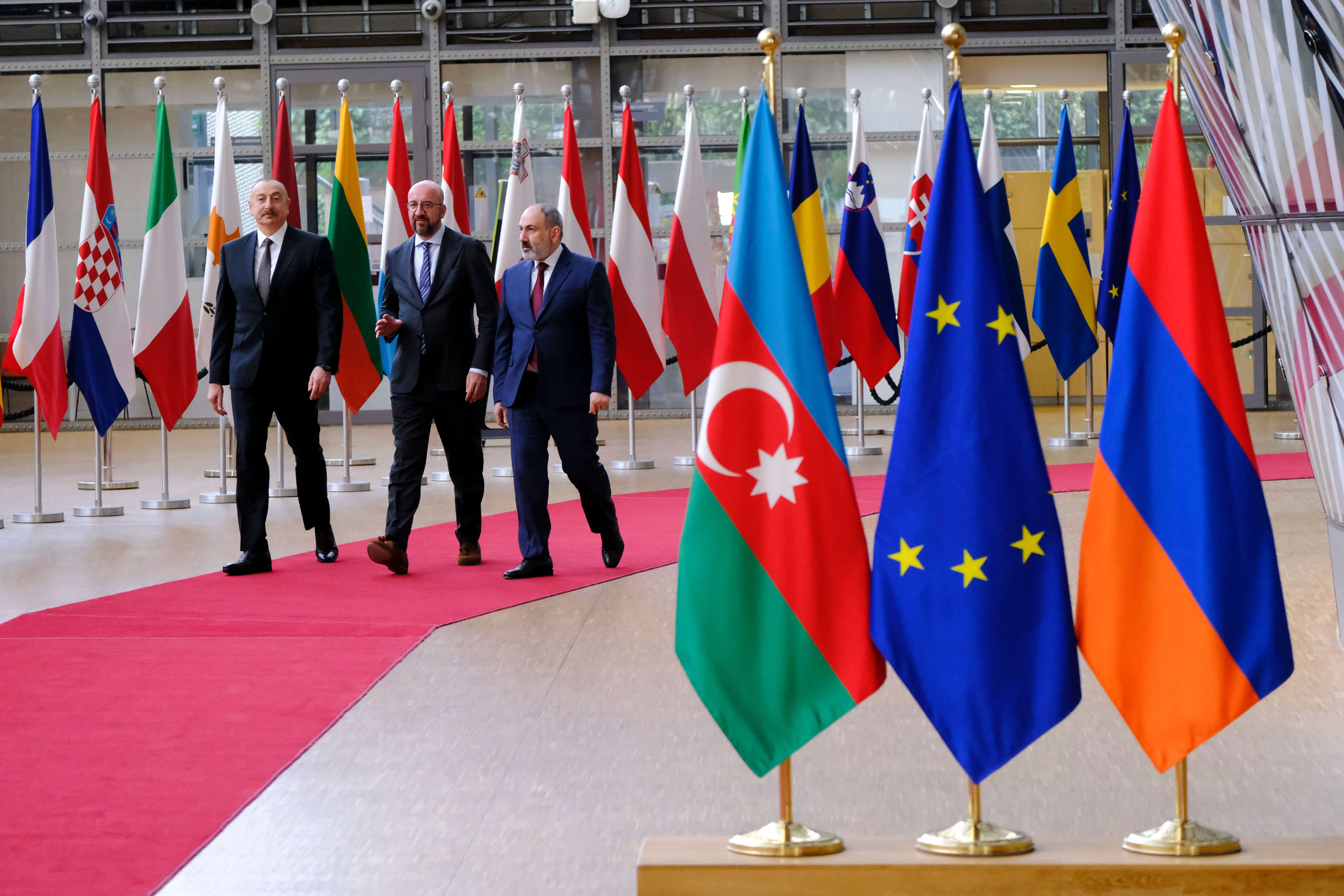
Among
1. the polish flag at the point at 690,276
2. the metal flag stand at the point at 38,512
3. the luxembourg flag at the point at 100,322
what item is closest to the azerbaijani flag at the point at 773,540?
the metal flag stand at the point at 38,512

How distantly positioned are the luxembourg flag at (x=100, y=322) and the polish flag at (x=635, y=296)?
321cm

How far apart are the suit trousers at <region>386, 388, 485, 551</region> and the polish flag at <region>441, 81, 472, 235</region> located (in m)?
4.04

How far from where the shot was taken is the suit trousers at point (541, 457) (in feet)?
18.1

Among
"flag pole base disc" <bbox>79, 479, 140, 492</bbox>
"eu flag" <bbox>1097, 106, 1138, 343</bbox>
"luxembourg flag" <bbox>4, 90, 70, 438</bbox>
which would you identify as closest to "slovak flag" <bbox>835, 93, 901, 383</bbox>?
"eu flag" <bbox>1097, 106, 1138, 343</bbox>

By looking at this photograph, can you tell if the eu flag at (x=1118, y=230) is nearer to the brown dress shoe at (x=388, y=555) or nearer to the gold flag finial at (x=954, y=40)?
the brown dress shoe at (x=388, y=555)

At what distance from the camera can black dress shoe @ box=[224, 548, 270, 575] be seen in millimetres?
5719

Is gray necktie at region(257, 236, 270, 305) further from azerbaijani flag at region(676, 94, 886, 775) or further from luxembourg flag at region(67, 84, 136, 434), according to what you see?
azerbaijani flag at region(676, 94, 886, 775)

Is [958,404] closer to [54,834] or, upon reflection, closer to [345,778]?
[345,778]

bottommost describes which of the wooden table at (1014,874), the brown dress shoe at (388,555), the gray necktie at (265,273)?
the brown dress shoe at (388,555)

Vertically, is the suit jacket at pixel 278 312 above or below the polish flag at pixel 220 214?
below

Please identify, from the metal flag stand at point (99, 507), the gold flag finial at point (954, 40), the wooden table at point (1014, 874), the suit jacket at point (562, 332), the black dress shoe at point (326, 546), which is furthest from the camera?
the metal flag stand at point (99, 507)

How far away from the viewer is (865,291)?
Answer: 10.0 meters

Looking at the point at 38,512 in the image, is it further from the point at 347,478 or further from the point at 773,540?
the point at 773,540

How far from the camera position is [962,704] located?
2.12 metres
